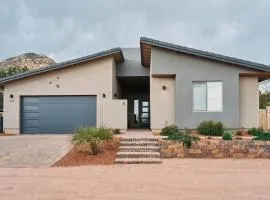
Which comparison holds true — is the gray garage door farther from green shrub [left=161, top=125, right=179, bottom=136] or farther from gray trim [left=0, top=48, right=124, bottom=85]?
green shrub [left=161, top=125, right=179, bottom=136]

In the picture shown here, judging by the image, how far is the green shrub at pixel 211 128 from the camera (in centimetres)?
1875

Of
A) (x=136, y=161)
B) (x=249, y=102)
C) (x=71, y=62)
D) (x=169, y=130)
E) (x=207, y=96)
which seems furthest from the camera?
(x=71, y=62)

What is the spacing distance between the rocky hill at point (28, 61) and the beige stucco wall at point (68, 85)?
187 feet

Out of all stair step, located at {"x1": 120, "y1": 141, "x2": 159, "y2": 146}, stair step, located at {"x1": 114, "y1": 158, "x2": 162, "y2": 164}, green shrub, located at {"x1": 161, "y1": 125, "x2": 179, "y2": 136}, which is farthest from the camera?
green shrub, located at {"x1": 161, "y1": 125, "x2": 179, "y2": 136}

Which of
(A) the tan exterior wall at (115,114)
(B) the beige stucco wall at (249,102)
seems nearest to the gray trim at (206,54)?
(B) the beige stucco wall at (249,102)

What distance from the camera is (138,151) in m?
14.6

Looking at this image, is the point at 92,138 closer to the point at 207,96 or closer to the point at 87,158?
the point at 87,158

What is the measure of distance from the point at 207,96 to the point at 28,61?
66.2 metres

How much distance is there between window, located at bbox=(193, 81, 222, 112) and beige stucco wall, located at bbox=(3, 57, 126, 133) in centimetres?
474

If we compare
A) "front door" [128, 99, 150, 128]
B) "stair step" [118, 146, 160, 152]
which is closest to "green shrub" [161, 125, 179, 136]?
"stair step" [118, 146, 160, 152]

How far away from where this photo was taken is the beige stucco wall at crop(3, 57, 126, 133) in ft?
72.4

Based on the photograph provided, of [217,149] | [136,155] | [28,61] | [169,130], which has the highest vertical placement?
[28,61]

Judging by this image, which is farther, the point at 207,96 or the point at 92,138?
the point at 207,96

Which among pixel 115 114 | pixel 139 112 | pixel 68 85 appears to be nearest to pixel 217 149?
pixel 115 114
